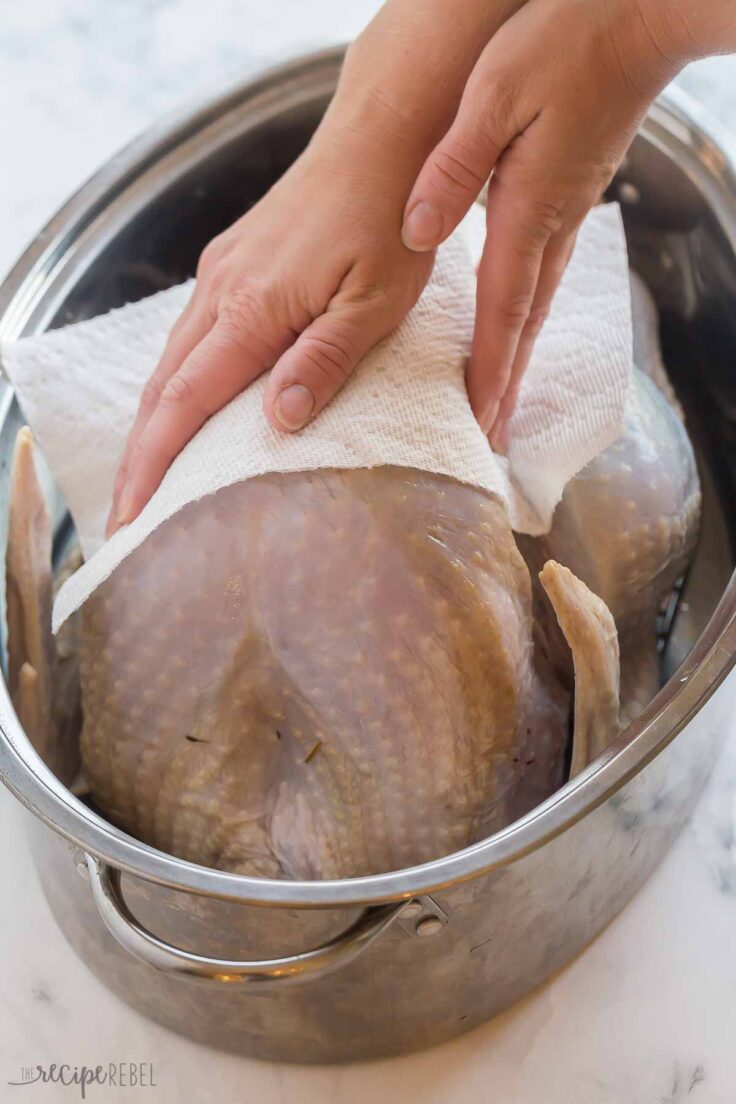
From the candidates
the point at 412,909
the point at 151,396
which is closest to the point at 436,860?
the point at 412,909

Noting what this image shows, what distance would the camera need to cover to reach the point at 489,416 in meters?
0.78

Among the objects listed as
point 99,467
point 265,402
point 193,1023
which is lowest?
point 193,1023

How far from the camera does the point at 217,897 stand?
2.03 feet

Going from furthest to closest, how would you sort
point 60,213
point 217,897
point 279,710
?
point 60,213, point 279,710, point 217,897

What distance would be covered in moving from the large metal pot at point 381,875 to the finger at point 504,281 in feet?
0.63

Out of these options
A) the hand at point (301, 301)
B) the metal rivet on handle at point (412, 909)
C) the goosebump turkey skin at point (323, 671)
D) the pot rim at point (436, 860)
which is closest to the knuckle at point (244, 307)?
the hand at point (301, 301)

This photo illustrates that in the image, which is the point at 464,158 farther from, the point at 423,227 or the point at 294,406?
the point at 294,406

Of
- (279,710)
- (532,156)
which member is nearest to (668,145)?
(532,156)

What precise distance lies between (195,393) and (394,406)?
123mm

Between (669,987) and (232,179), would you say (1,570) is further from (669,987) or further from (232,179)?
(669,987)

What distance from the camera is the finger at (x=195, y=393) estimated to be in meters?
0.75

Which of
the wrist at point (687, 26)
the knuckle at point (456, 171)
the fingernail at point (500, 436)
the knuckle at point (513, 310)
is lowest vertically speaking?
the fingernail at point (500, 436)

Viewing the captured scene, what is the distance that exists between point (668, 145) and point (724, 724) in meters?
0.46

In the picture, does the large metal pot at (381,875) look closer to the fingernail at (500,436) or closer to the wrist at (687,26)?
the fingernail at (500,436)
